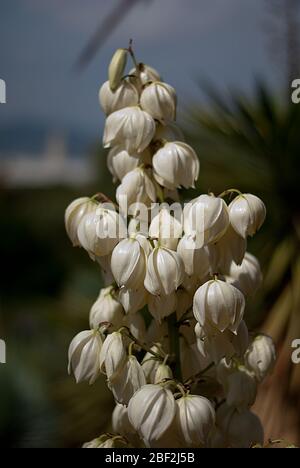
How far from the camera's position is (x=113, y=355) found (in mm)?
665

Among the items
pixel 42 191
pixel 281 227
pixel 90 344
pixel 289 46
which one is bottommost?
pixel 90 344

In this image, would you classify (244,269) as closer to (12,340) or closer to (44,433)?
(44,433)

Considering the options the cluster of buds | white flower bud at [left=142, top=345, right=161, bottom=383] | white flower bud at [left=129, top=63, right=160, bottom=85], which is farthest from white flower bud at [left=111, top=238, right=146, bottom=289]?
white flower bud at [left=129, top=63, right=160, bottom=85]

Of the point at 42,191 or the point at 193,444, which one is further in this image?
the point at 42,191

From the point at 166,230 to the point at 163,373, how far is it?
5.9 inches

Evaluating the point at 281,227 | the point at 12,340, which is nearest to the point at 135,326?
the point at 281,227

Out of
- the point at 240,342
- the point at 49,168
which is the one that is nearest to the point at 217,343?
the point at 240,342

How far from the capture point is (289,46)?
1.44m

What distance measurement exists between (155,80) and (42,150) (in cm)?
629

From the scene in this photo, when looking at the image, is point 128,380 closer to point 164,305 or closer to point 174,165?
point 164,305

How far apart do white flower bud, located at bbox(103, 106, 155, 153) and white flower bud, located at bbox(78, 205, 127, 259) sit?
0.08 meters

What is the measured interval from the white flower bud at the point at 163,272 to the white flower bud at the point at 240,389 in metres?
0.15

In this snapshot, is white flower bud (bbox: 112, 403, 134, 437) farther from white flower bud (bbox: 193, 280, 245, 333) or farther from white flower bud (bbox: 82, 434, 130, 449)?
white flower bud (bbox: 193, 280, 245, 333)

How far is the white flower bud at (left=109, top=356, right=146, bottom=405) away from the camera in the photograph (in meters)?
0.68
